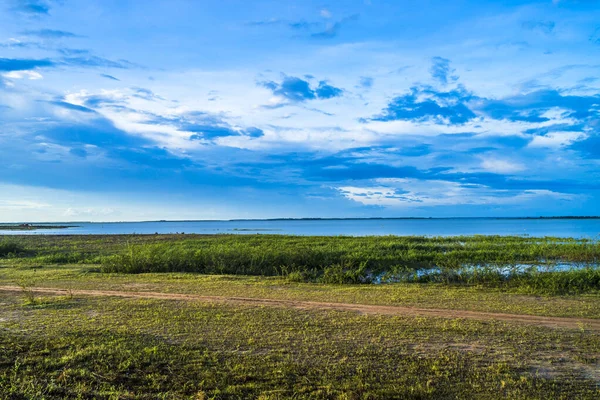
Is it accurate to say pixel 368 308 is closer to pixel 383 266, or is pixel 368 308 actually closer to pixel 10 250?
pixel 383 266

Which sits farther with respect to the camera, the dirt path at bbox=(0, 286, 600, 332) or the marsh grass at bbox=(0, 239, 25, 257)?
the marsh grass at bbox=(0, 239, 25, 257)

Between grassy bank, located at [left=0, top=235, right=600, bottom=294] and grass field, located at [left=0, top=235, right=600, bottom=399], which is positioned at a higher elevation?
grassy bank, located at [left=0, top=235, right=600, bottom=294]

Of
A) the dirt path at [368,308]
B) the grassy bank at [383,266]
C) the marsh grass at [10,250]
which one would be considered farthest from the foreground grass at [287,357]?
the marsh grass at [10,250]

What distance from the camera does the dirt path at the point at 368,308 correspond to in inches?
356

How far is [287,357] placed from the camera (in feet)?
22.7

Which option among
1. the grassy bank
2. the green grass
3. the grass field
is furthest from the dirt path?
the grassy bank

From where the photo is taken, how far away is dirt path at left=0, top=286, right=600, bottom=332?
9.05 m

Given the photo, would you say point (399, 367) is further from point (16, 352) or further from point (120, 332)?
point (16, 352)

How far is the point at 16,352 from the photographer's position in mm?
7238

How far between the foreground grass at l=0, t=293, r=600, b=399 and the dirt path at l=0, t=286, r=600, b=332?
61 cm

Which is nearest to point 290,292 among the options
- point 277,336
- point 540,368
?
point 277,336

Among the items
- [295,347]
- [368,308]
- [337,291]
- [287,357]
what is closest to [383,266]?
[337,291]

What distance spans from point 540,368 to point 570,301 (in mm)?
6411

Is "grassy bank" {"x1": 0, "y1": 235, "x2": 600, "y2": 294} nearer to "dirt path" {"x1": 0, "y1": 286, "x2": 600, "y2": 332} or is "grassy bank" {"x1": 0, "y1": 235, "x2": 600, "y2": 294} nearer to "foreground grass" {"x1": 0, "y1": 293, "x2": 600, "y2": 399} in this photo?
"dirt path" {"x1": 0, "y1": 286, "x2": 600, "y2": 332}
